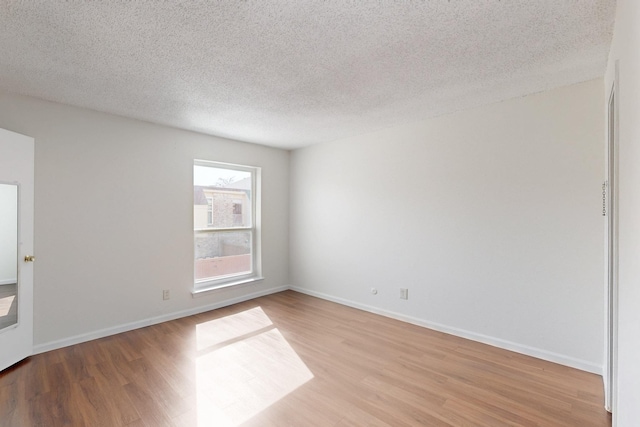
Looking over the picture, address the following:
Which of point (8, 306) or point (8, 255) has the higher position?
point (8, 255)

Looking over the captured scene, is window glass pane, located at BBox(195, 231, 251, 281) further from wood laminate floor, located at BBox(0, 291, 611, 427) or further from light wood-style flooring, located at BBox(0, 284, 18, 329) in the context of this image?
light wood-style flooring, located at BBox(0, 284, 18, 329)

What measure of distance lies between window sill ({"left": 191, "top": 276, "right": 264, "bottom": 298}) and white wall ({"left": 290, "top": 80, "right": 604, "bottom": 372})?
136 centimetres

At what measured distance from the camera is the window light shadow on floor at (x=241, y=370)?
2.04 meters

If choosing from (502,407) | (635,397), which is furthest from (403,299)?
(635,397)

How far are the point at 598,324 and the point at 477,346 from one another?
3.28 ft

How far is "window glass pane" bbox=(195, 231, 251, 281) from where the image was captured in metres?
4.21

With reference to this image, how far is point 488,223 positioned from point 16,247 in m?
4.54

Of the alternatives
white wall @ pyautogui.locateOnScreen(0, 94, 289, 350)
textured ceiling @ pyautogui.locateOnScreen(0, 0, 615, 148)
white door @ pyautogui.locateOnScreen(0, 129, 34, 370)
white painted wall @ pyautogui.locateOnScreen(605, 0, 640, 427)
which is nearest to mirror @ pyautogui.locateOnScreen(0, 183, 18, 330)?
white door @ pyautogui.locateOnScreen(0, 129, 34, 370)

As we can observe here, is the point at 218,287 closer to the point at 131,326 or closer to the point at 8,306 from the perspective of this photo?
the point at 131,326

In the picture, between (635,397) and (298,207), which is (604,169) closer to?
(635,397)

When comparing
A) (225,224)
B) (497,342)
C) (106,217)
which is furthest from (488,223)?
(106,217)

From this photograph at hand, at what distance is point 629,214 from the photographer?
3.95ft

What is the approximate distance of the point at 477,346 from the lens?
117 inches

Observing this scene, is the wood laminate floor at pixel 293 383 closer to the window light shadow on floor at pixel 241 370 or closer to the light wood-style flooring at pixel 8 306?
the window light shadow on floor at pixel 241 370
